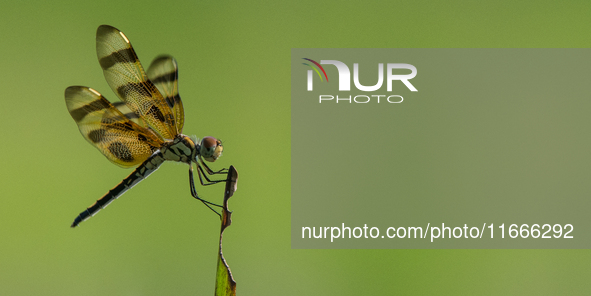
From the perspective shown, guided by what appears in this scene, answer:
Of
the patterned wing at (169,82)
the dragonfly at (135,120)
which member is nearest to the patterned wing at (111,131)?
the dragonfly at (135,120)

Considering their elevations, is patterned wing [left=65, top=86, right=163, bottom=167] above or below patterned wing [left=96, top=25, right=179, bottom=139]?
below

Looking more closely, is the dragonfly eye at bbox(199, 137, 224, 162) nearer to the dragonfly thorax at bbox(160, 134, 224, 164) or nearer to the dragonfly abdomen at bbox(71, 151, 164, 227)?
the dragonfly thorax at bbox(160, 134, 224, 164)

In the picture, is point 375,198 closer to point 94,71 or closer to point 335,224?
point 335,224

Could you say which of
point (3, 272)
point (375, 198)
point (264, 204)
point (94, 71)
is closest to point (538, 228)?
point (375, 198)

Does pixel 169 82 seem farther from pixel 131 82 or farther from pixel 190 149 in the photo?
pixel 190 149

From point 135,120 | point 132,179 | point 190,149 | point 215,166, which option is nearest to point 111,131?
point 135,120

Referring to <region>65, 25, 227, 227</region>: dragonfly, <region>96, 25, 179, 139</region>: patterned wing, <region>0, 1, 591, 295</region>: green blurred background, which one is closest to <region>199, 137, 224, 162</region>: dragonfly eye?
<region>65, 25, 227, 227</region>: dragonfly
